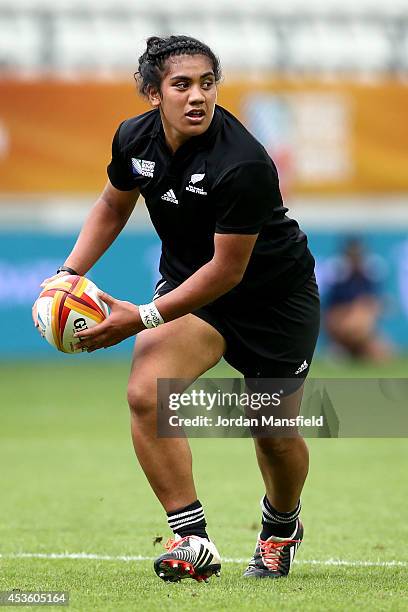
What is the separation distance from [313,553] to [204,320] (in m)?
1.70

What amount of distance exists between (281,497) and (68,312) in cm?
142

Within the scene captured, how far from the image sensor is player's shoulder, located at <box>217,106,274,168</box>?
547 cm

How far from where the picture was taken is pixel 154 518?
7973 millimetres

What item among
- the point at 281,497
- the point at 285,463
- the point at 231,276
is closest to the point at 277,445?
the point at 285,463

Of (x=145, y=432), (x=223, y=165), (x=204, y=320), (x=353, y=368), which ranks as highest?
(x=223, y=165)

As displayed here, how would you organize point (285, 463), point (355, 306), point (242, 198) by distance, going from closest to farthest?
point (242, 198) < point (285, 463) < point (355, 306)

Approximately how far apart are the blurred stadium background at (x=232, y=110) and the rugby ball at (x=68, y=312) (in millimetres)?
13307

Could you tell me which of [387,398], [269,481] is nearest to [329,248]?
[387,398]

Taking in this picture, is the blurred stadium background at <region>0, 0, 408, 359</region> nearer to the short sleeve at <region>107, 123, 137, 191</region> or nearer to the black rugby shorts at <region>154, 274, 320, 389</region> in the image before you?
the short sleeve at <region>107, 123, 137, 191</region>

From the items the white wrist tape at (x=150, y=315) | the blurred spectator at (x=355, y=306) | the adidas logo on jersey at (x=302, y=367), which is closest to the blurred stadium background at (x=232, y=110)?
the blurred spectator at (x=355, y=306)

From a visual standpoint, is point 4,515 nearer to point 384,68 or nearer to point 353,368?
point 353,368

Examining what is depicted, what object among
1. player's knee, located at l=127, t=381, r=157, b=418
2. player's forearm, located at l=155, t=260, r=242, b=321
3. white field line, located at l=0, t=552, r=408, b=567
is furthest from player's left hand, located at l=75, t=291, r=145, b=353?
white field line, located at l=0, t=552, r=408, b=567

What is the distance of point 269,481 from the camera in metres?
6.10

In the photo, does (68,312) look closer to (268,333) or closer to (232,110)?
(268,333)
